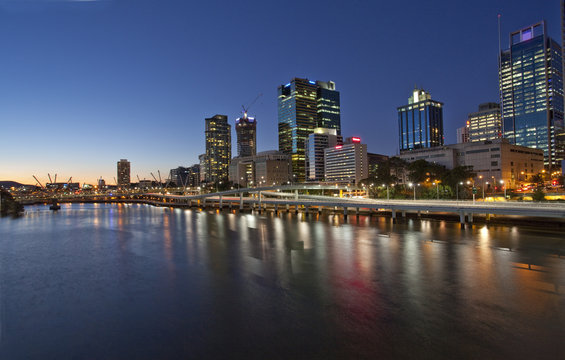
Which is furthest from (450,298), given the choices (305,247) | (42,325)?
(42,325)

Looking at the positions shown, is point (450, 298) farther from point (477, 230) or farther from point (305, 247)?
point (477, 230)

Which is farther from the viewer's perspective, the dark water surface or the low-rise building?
the low-rise building

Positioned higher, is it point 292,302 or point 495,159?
point 495,159

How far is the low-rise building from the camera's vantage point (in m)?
132

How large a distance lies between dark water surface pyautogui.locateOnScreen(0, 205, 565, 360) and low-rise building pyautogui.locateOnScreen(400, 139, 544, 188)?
10997 centimetres

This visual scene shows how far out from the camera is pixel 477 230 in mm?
47062

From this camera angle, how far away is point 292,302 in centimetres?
1925

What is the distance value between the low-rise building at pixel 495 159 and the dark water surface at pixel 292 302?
4330 inches

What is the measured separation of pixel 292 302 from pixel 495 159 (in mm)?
145945

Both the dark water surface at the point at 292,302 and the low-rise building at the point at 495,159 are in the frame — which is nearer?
the dark water surface at the point at 292,302

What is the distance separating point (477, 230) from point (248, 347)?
148 ft

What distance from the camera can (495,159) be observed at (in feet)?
437

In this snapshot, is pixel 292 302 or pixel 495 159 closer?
pixel 292 302

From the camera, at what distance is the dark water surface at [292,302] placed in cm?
1402
